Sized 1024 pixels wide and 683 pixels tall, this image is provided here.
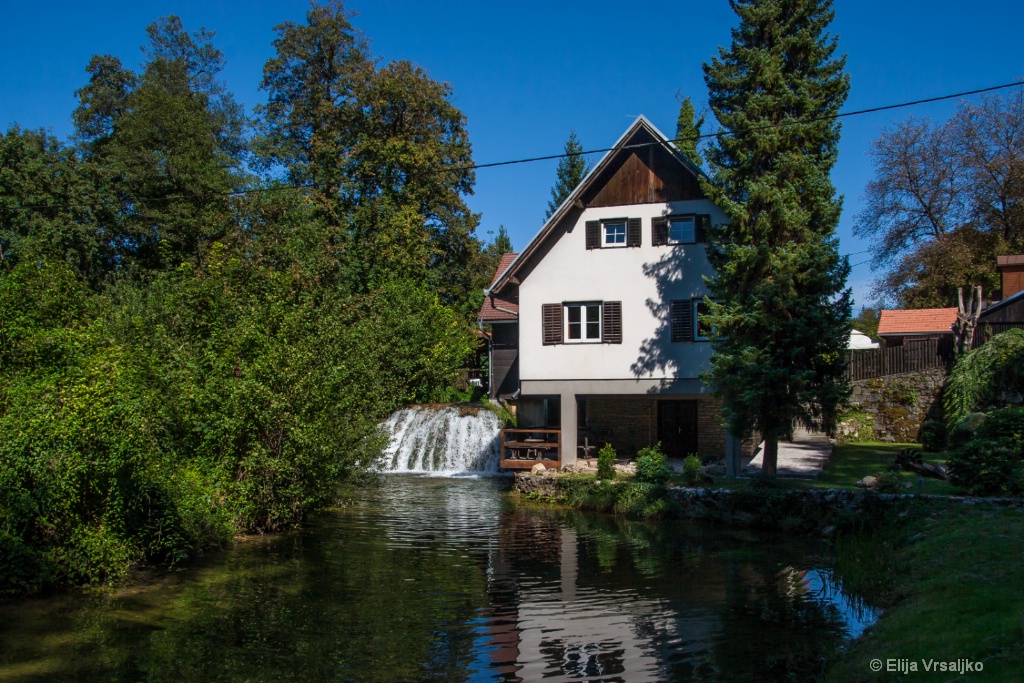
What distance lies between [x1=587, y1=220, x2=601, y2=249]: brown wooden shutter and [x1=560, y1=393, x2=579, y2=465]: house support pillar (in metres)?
4.78

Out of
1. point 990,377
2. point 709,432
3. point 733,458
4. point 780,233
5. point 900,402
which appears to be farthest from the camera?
point 900,402

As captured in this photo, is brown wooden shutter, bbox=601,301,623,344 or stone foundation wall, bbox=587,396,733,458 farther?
stone foundation wall, bbox=587,396,733,458

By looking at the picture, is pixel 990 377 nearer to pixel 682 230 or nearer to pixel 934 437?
pixel 934 437

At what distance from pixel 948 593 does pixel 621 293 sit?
→ 15605 mm

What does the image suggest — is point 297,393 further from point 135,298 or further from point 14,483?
point 135,298

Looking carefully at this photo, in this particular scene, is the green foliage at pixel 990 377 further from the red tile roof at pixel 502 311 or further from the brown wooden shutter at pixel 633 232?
the red tile roof at pixel 502 311

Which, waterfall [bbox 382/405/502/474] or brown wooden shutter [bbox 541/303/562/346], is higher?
brown wooden shutter [bbox 541/303/562/346]

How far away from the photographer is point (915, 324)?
45.8 meters

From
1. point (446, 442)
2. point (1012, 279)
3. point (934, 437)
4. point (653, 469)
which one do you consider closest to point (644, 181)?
point (653, 469)

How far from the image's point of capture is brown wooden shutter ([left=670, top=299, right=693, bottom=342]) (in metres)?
24.7

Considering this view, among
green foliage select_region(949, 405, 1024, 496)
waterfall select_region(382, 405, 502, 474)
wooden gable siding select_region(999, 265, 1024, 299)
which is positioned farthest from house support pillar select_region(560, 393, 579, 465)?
wooden gable siding select_region(999, 265, 1024, 299)

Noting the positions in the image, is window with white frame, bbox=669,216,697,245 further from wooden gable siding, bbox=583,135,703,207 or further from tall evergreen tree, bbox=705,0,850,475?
tall evergreen tree, bbox=705,0,850,475

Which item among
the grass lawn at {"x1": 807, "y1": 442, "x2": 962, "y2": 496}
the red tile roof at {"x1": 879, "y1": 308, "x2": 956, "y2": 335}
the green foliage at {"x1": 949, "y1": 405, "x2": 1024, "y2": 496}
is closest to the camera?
the green foliage at {"x1": 949, "y1": 405, "x2": 1024, "y2": 496}

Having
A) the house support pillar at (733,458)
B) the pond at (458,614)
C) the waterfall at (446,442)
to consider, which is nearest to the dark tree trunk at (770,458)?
the house support pillar at (733,458)
